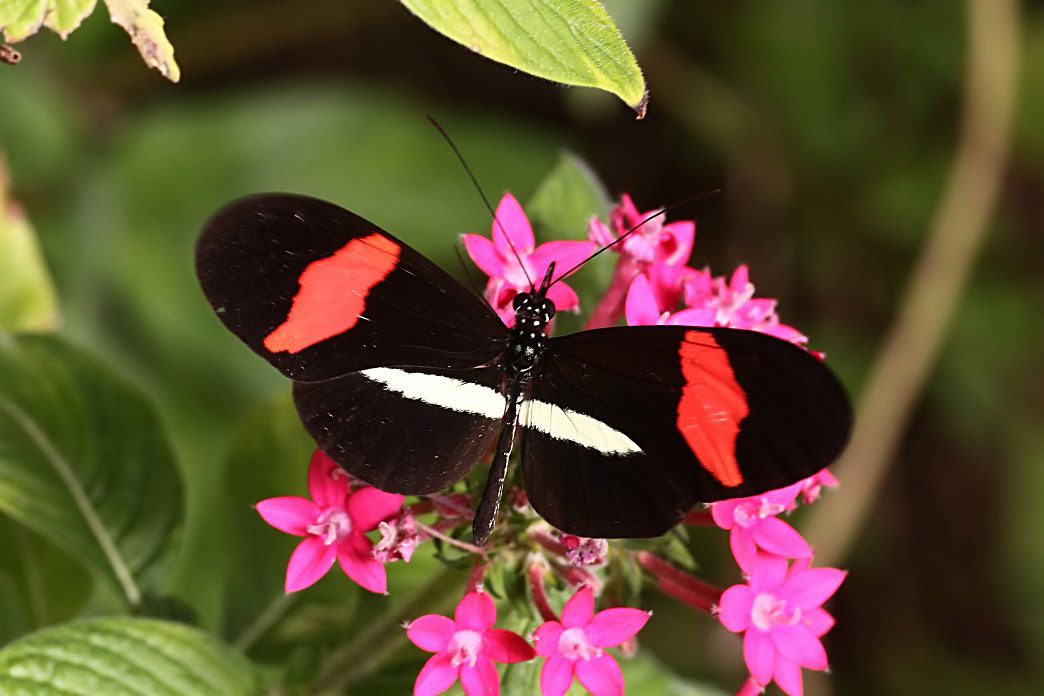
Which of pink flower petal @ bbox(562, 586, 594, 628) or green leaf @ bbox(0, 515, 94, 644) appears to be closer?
pink flower petal @ bbox(562, 586, 594, 628)

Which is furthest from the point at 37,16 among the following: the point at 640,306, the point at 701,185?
the point at 701,185

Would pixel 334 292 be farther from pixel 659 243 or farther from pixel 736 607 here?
pixel 736 607

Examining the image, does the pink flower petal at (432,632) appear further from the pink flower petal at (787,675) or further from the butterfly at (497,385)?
the pink flower petal at (787,675)

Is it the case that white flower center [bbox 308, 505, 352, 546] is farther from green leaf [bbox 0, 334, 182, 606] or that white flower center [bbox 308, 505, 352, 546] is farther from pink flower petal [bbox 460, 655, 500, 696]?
green leaf [bbox 0, 334, 182, 606]

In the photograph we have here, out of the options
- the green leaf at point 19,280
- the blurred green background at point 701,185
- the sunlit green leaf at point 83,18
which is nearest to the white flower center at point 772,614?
the sunlit green leaf at point 83,18

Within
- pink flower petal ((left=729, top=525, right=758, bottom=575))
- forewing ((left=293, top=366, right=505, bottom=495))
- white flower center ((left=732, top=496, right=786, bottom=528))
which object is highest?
forewing ((left=293, top=366, right=505, bottom=495))

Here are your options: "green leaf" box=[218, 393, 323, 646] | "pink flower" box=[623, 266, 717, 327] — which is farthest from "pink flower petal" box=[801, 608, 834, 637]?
"green leaf" box=[218, 393, 323, 646]

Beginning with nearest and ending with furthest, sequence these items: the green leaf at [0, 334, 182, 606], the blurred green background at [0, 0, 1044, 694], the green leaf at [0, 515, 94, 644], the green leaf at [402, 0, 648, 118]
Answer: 1. the green leaf at [402, 0, 648, 118]
2. the green leaf at [0, 334, 182, 606]
3. the green leaf at [0, 515, 94, 644]
4. the blurred green background at [0, 0, 1044, 694]

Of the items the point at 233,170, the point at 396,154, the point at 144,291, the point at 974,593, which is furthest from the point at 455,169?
the point at 974,593
